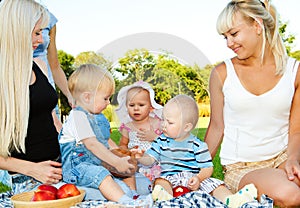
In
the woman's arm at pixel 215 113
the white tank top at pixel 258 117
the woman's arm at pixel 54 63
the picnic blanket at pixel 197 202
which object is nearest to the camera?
the picnic blanket at pixel 197 202

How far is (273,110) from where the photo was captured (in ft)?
11.7

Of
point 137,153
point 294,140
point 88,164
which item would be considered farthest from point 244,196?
point 88,164

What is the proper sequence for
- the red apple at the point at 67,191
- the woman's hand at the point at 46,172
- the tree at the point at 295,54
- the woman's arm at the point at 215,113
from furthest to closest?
the tree at the point at 295,54 → the woman's arm at the point at 215,113 → the woman's hand at the point at 46,172 → the red apple at the point at 67,191

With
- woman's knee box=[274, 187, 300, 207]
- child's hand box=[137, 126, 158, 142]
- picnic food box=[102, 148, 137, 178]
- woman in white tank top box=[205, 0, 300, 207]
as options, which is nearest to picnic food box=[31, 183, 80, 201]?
picnic food box=[102, 148, 137, 178]

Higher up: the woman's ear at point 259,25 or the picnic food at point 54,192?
the woman's ear at point 259,25

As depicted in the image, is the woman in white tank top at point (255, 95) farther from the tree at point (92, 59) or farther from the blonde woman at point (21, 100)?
the blonde woman at point (21, 100)

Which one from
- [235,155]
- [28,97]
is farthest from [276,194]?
[28,97]

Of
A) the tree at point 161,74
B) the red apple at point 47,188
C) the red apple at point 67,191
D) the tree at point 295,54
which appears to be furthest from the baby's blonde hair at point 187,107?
the tree at point 295,54

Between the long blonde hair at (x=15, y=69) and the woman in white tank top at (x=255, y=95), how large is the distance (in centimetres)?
127

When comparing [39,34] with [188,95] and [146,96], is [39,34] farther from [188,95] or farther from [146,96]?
[188,95]

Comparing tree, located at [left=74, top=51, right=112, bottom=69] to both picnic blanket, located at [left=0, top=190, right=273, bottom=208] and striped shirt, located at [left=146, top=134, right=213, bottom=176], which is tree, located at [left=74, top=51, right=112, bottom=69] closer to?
striped shirt, located at [left=146, top=134, right=213, bottom=176]

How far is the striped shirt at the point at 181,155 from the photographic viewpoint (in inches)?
134

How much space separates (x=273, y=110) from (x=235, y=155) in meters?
0.41

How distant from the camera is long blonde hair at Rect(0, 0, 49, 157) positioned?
3.38m
